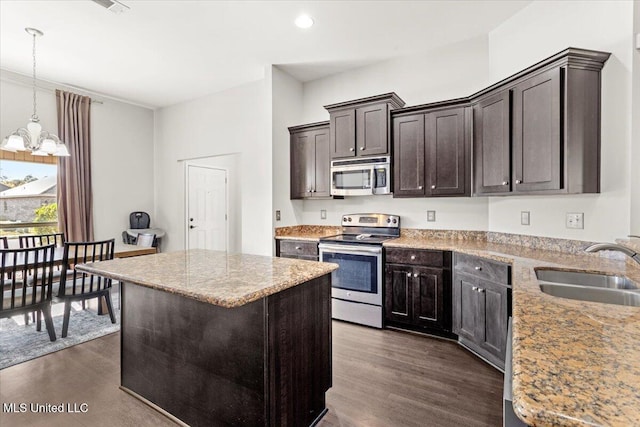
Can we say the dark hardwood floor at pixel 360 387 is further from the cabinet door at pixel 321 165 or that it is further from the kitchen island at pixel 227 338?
the cabinet door at pixel 321 165

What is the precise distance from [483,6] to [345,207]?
2510 millimetres

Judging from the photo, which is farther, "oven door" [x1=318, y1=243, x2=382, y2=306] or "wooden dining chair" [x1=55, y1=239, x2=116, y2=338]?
"oven door" [x1=318, y1=243, x2=382, y2=306]

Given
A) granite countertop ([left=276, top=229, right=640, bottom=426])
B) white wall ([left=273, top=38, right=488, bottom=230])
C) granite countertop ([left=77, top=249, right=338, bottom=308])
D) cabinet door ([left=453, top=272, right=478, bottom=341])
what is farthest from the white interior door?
granite countertop ([left=276, top=229, right=640, bottom=426])

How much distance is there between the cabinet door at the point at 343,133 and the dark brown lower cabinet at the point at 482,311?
1.73 metres

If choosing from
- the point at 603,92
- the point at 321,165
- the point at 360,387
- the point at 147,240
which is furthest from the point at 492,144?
the point at 147,240

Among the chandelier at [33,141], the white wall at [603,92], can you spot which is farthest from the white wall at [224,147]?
the white wall at [603,92]

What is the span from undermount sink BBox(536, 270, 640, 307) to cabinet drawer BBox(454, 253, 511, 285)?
410 mm

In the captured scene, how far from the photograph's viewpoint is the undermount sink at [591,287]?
1.45 m

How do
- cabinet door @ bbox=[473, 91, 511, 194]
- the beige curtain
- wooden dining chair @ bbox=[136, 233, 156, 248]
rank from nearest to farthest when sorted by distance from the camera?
cabinet door @ bbox=[473, 91, 511, 194]
wooden dining chair @ bbox=[136, 233, 156, 248]
the beige curtain

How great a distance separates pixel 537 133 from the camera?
238 centimetres

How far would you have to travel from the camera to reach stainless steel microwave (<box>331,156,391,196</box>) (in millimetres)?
3543

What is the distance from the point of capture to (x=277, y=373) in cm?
160

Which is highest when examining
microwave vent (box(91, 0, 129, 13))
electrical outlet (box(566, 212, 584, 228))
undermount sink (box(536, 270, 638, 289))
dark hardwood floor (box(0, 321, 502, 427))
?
microwave vent (box(91, 0, 129, 13))

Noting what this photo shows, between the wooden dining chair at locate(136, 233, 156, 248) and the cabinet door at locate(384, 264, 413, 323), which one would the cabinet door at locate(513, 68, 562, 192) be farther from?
the wooden dining chair at locate(136, 233, 156, 248)
